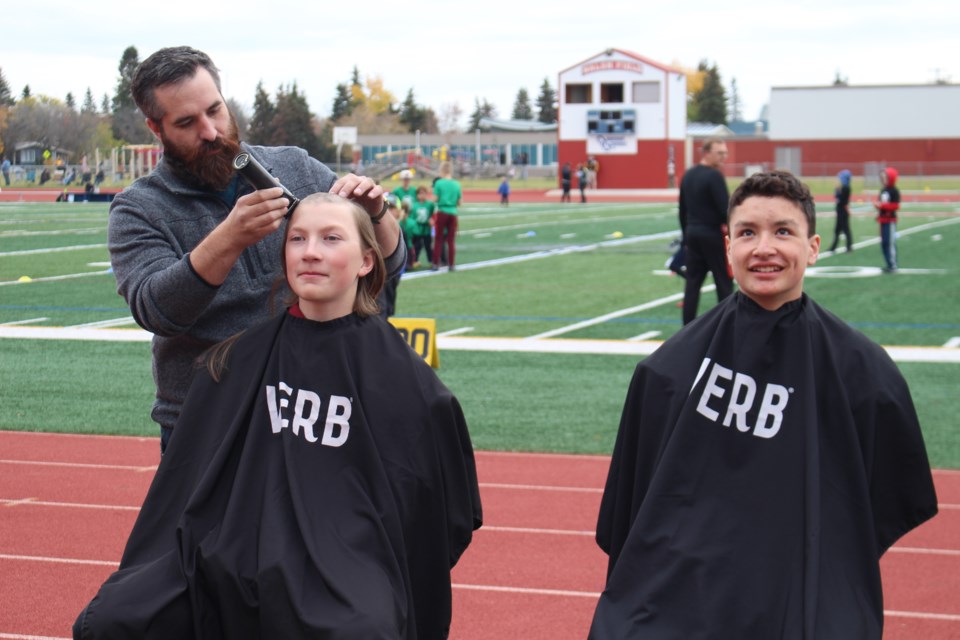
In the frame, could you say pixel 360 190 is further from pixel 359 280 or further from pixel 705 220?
pixel 705 220

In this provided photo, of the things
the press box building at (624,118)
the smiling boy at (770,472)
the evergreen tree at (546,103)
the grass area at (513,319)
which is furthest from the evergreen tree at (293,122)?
the evergreen tree at (546,103)

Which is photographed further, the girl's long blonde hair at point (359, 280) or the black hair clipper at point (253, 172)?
the girl's long blonde hair at point (359, 280)

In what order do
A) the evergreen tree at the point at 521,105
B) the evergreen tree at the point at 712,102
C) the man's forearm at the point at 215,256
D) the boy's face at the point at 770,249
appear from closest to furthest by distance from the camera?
1. the man's forearm at the point at 215,256
2. the boy's face at the point at 770,249
3. the evergreen tree at the point at 712,102
4. the evergreen tree at the point at 521,105

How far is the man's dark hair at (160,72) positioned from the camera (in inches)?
135

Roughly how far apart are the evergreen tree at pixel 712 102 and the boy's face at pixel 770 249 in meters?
124

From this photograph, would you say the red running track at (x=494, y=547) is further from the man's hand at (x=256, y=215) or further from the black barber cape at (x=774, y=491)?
the man's hand at (x=256, y=215)

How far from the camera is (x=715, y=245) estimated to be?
13016 millimetres

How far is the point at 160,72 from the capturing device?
3.44m

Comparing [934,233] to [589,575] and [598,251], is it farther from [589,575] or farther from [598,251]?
[589,575]

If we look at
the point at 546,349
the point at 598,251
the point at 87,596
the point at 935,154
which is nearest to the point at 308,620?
the point at 87,596

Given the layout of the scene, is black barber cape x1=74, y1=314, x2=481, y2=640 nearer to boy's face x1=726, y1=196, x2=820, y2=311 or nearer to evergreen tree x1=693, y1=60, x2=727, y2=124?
boy's face x1=726, y1=196, x2=820, y2=311

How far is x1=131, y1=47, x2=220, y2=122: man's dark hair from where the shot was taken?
3.44m

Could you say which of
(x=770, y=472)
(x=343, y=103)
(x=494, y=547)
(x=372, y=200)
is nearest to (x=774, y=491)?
(x=770, y=472)

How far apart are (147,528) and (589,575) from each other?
295 cm
